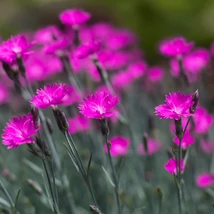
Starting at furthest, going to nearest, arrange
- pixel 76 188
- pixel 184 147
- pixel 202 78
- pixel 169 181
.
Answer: pixel 202 78 < pixel 169 181 < pixel 76 188 < pixel 184 147

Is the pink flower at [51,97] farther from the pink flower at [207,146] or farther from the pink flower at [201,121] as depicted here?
the pink flower at [207,146]

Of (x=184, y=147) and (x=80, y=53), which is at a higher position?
(x=80, y=53)

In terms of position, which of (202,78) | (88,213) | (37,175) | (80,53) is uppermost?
(202,78)

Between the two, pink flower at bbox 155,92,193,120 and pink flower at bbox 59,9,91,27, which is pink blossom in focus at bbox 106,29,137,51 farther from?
pink flower at bbox 155,92,193,120

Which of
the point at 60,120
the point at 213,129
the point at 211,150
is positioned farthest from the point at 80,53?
the point at 213,129

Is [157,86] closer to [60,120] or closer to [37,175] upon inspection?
[37,175]

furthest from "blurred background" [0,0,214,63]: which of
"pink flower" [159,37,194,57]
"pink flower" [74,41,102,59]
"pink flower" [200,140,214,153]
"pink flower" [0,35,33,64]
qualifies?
"pink flower" [0,35,33,64]

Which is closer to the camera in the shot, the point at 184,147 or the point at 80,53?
the point at 184,147
